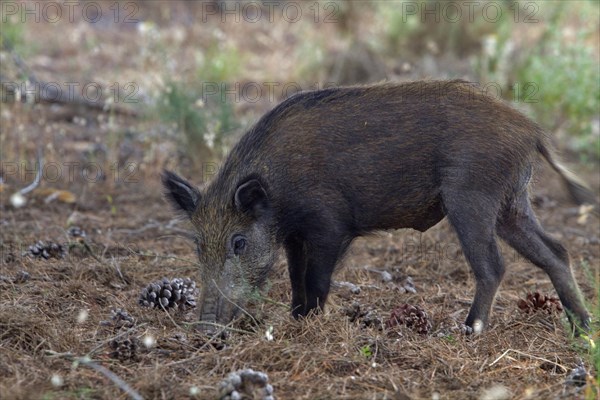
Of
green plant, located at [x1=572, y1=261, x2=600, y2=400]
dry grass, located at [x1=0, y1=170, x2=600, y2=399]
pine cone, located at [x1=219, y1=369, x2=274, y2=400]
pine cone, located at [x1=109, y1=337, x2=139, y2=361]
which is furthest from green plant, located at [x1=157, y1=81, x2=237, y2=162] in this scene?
pine cone, located at [x1=219, y1=369, x2=274, y2=400]

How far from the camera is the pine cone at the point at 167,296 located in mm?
5273

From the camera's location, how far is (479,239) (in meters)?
5.14

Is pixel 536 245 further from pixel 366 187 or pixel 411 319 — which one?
pixel 366 187

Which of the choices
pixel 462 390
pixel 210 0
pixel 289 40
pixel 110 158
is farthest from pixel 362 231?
pixel 210 0

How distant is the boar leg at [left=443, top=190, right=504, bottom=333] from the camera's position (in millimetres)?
5121

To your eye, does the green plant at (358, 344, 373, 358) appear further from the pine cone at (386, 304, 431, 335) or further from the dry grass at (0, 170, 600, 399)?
the pine cone at (386, 304, 431, 335)

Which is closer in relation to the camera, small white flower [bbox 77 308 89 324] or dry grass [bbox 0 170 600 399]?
dry grass [bbox 0 170 600 399]

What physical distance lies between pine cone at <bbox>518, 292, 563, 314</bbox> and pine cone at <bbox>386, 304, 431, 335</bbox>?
0.71m

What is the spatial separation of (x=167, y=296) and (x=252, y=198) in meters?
0.78

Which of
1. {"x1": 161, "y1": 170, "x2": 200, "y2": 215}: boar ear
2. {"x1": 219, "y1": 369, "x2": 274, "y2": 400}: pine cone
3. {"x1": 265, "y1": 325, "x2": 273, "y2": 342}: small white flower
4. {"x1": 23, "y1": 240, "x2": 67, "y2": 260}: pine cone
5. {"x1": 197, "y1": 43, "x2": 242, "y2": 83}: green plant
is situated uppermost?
{"x1": 161, "y1": 170, "x2": 200, "y2": 215}: boar ear

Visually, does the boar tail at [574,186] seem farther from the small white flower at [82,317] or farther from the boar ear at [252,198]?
the small white flower at [82,317]

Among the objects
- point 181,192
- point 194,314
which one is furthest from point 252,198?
point 194,314

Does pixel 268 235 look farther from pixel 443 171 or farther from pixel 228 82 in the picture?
pixel 228 82

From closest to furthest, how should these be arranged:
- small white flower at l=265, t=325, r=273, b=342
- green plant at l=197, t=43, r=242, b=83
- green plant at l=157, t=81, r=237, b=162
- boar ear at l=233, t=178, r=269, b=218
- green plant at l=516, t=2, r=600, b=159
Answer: small white flower at l=265, t=325, r=273, b=342 < boar ear at l=233, t=178, r=269, b=218 < green plant at l=157, t=81, r=237, b=162 < green plant at l=516, t=2, r=600, b=159 < green plant at l=197, t=43, r=242, b=83
